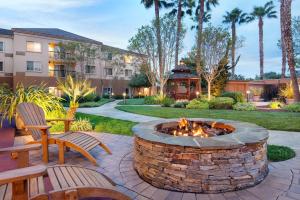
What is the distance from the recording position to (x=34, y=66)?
26859mm

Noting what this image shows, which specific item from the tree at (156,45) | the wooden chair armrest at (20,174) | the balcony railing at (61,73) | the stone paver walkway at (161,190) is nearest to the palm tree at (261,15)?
the tree at (156,45)

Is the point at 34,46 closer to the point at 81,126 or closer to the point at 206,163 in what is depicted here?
the point at 81,126

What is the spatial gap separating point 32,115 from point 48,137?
1.05 metres

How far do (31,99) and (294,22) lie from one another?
20.4m

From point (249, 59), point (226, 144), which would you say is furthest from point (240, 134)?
point (249, 59)

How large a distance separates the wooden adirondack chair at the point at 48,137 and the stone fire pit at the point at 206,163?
1.47m

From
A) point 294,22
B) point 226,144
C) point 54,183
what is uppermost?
point 294,22

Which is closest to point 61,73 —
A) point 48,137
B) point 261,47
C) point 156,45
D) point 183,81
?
point 156,45

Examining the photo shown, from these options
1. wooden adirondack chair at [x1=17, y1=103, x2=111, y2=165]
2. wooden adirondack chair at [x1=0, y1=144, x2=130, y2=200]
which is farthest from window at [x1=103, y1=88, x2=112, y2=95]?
wooden adirondack chair at [x1=0, y1=144, x2=130, y2=200]

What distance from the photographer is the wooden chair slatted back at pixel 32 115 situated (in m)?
4.61

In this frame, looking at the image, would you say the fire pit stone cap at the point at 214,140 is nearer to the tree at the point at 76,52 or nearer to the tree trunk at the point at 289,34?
the tree trunk at the point at 289,34

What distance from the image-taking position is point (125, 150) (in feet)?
16.8

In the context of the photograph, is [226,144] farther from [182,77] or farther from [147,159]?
[182,77]

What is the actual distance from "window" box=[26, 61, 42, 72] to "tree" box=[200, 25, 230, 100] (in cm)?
2074
